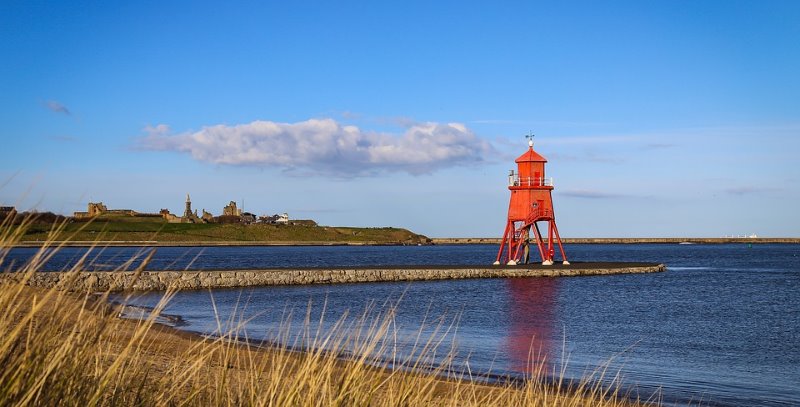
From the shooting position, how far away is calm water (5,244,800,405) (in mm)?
16906

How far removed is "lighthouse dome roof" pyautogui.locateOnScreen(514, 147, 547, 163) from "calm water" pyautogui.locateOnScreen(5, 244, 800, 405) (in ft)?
24.7

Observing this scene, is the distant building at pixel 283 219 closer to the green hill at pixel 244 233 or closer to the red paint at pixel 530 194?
the green hill at pixel 244 233

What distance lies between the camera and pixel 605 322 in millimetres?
28781

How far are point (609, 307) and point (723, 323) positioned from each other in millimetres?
5610

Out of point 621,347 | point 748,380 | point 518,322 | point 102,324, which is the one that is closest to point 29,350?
point 102,324

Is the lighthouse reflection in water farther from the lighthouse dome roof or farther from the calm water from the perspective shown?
the lighthouse dome roof

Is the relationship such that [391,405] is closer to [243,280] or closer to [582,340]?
[582,340]

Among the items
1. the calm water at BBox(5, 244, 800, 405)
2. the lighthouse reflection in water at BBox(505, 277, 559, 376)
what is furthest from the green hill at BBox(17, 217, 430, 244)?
the calm water at BBox(5, 244, 800, 405)

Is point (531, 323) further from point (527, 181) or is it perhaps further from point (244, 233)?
point (244, 233)

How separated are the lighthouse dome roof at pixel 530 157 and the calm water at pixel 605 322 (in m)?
7.53

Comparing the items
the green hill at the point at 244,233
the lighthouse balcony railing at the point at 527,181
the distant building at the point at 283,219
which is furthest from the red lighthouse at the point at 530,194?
the distant building at the point at 283,219

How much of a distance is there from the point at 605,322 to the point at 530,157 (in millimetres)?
20216

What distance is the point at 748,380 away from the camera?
56.1 feet

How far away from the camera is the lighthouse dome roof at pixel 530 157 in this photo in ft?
156
